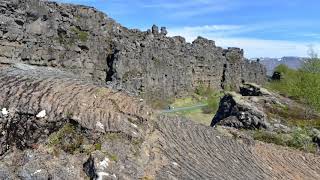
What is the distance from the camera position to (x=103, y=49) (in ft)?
167

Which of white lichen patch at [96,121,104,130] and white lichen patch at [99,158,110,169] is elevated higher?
white lichen patch at [96,121,104,130]

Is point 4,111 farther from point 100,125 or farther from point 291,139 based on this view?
point 291,139

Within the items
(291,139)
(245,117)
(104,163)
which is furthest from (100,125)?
(245,117)

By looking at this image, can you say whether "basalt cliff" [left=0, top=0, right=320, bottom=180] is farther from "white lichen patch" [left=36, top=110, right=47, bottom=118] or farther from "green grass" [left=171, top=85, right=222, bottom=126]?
"green grass" [left=171, top=85, right=222, bottom=126]

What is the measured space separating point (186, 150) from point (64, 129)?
5.16 ft

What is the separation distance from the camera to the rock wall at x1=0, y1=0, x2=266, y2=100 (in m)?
37.6

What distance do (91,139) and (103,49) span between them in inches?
1833

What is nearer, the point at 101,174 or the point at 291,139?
the point at 101,174

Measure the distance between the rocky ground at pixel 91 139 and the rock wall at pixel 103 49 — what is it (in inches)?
740

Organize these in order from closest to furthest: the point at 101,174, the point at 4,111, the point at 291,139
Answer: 1. the point at 101,174
2. the point at 4,111
3. the point at 291,139

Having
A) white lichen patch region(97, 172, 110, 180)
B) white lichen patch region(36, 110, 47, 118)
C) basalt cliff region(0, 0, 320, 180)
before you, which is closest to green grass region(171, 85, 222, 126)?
basalt cliff region(0, 0, 320, 180)

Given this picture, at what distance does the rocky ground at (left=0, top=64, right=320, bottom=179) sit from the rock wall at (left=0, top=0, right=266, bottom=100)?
61.6ft

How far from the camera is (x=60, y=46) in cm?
4347

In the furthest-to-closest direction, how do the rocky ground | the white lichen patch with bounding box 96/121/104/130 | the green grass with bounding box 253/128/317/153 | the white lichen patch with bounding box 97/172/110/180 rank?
the green grass with bounding box 253/128/317/153 < the white lichen patch with bounding box 96/121/104/130 < the rocky ground < the white lichen patch with bounding box 97/172/110/180
